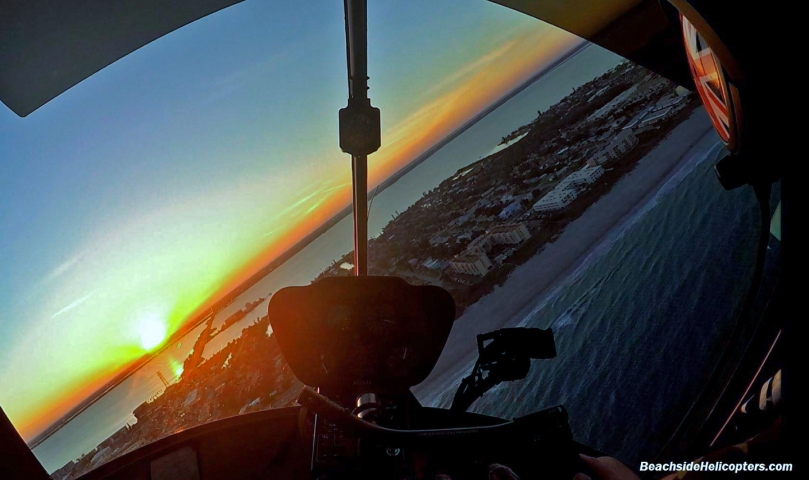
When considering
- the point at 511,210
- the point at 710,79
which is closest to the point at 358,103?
the point at 710,79

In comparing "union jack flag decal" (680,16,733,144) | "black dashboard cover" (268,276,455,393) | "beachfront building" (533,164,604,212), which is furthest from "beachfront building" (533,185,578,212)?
"union jack flag decal" (680,16,733,144)

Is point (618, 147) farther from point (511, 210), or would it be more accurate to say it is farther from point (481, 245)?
point (481, 245)

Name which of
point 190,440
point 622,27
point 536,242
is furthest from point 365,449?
point 622,27

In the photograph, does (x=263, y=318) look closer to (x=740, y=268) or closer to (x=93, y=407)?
(x=93, y=407)

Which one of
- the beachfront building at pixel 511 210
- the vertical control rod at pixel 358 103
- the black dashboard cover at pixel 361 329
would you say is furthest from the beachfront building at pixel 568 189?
the black dashboard cover at pixel 361 329

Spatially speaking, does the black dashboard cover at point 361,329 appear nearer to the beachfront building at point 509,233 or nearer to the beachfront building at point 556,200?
the beachfront building at point 509,233

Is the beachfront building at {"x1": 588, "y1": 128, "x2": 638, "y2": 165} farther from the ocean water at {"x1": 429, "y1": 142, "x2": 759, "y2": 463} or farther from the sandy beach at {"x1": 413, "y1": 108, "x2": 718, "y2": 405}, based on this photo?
the ocean water at {"x1": 429, "y1": 142, "x2": 759, "y2": 463}
